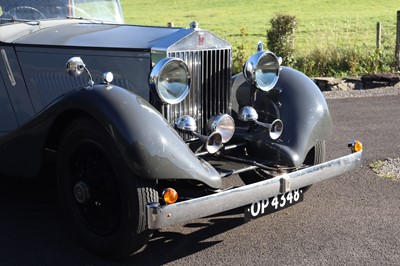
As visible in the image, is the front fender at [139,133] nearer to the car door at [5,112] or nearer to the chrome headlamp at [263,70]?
the chrome headlamp at [263,70]

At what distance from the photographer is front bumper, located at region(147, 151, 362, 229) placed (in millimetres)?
3332

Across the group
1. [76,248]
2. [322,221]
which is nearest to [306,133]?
[322,221]

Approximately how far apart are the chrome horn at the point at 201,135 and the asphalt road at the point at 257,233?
26.2 inches

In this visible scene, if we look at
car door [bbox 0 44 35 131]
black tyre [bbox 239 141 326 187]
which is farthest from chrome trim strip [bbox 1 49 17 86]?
black tyre [bbox 239 141 326 187]

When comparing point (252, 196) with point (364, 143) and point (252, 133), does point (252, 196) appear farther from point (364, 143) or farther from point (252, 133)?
point (364, 143)

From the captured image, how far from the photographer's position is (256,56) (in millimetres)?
4387

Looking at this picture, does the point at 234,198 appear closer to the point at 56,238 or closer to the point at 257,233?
the point at 257,233

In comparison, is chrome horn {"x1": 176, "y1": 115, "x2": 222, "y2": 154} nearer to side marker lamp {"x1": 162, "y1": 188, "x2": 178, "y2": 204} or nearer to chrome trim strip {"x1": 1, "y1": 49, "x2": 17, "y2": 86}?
side marker lamp {"x1": 162, "y1": 188, "x2": 178, "y2": 204}

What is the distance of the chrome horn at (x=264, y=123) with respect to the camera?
4.26 meters

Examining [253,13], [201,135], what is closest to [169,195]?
[201,135]

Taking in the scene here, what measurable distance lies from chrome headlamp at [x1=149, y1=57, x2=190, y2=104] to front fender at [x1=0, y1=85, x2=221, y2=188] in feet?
0.81

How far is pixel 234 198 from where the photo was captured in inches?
140

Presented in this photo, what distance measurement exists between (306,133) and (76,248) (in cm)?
183

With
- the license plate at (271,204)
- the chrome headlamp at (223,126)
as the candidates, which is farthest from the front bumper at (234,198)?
the chrome headlamp at (223,126)
